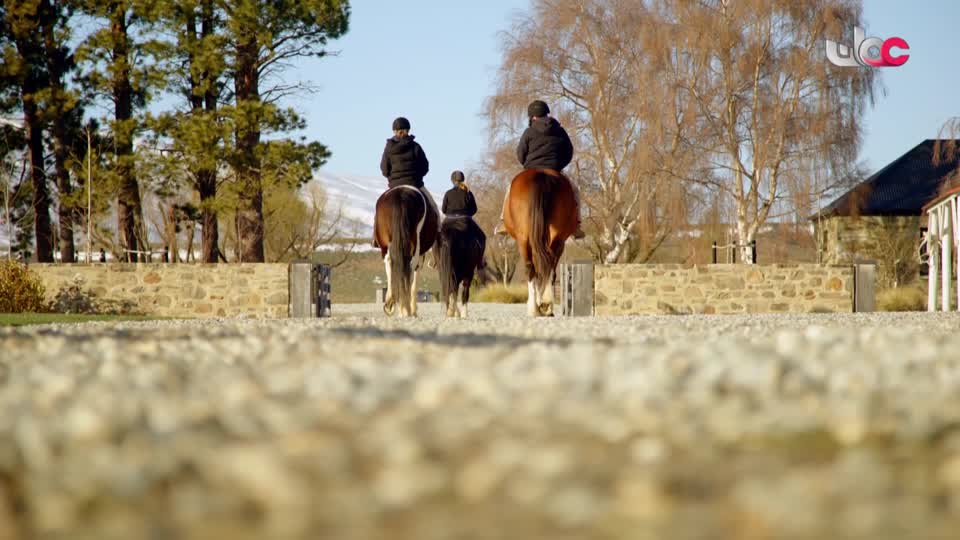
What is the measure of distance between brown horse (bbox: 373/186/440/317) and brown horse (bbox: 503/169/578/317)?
1027 millimetres

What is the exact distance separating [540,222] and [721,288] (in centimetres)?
913

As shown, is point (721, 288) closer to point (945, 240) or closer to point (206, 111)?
point (945, 240)

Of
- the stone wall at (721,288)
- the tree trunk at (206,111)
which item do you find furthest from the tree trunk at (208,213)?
the stone wall at (721,288)

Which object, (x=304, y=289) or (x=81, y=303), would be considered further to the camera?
(x=81, y=303)

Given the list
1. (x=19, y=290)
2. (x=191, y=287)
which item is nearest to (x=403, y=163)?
(x=191, y=287)

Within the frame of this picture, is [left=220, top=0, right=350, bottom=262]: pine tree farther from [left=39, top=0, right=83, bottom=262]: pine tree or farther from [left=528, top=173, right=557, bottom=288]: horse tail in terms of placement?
[left=528, top=173, right=557, bottom=288]: horse tail

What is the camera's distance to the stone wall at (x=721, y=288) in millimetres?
19688

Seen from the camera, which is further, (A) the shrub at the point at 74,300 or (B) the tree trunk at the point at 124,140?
(B) the tree trunk at the point at 124,140

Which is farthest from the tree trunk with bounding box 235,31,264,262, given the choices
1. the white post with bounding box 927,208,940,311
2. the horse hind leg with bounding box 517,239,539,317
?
the white post with bounding box 927,208,940,311

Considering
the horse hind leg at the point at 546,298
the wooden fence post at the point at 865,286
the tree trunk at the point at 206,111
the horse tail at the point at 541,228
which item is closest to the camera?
the horse tail at the point at 541,228

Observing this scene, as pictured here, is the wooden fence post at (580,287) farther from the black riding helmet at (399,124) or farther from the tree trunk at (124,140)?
the tree trunk at (124,140)

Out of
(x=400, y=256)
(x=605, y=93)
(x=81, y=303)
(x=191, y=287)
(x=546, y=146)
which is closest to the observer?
(x=400, y=256)

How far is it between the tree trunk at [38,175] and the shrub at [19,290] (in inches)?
264

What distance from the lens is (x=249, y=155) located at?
72.1 ft
